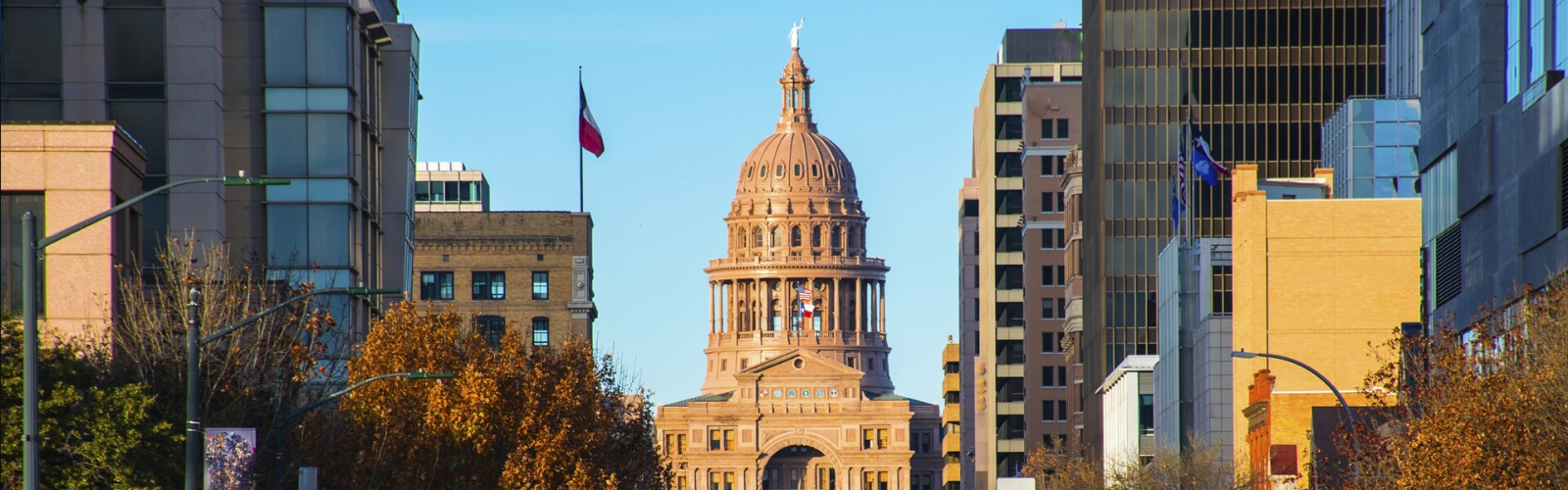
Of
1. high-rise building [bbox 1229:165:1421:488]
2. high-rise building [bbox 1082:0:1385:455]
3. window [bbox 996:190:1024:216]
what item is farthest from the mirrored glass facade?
window [bbox 996:190:1024:216]

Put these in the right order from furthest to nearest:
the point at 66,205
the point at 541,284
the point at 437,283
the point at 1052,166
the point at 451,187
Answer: the point at 451,187 < the point at 1052,166 < the point at 437,283 < the point at 541,284 < the point at 66,205

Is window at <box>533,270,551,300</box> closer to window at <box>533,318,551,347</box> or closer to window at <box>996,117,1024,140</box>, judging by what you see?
window at <box>533,318,551,347</box>

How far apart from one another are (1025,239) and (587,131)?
50.7 meters

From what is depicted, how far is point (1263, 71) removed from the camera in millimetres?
115625

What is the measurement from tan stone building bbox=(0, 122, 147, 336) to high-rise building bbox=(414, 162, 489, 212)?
13047cm

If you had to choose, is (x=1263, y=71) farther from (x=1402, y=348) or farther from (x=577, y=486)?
(x=1402, y=348)

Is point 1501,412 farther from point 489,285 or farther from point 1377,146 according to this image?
point 489,285

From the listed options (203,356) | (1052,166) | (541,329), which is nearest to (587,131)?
(541,329)

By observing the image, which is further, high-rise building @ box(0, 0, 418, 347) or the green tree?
high-rise building @ box(0, 0, 418, 347)

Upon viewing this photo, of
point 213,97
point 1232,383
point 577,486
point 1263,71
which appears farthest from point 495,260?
point 577,486

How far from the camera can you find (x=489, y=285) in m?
142

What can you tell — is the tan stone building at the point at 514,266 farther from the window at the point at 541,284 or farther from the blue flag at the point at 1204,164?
the blue flag at the point at 1204,164

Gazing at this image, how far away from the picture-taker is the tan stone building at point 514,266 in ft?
456

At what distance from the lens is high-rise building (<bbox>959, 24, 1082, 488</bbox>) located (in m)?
155
